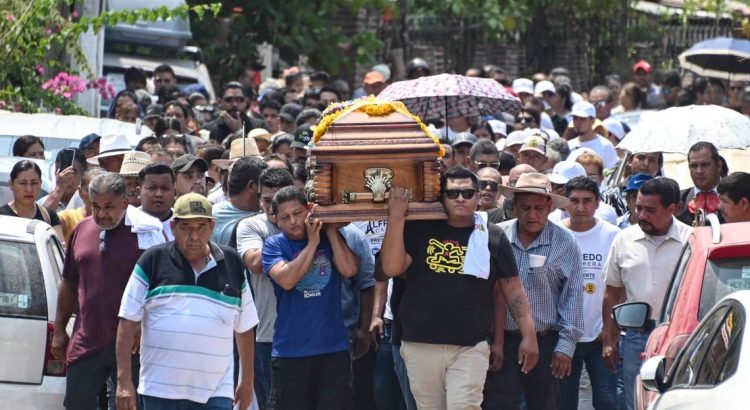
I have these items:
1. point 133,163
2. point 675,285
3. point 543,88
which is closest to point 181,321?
point 675,285

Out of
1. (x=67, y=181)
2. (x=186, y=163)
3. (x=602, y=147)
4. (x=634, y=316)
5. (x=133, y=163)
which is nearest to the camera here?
(x=634, y=316)

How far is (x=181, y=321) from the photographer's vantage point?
341 inches

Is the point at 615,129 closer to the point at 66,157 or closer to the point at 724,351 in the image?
the point at 66,157

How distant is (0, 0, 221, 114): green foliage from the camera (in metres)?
16.3

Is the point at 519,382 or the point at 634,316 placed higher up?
the point at 634,316

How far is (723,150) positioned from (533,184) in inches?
159

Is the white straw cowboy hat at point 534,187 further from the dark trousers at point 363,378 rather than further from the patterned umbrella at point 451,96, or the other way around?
the patterned umbrella at point 451,96

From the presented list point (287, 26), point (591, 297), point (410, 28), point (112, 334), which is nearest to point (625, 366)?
point (591, 297)

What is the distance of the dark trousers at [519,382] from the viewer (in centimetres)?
977

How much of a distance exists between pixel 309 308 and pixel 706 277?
2844 millimetres

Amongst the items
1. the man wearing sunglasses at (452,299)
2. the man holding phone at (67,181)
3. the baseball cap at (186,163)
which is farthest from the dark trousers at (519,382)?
the man holding phone at (67,181)

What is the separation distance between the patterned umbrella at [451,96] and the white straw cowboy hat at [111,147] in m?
2.18

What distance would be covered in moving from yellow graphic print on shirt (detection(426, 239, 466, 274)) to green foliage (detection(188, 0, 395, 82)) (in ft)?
48.3

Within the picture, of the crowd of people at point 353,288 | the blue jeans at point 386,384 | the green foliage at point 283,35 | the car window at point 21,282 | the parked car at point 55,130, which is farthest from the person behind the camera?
the green foliage at point 283,35
